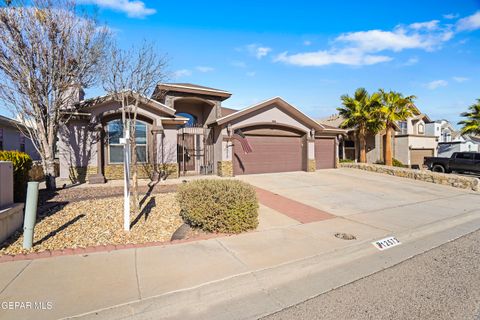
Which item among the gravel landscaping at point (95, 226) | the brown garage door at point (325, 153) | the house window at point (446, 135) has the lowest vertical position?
the gravel landscaping at point (95, 226)

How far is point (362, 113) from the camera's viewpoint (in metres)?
21.0

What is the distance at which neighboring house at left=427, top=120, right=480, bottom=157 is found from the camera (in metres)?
27.0

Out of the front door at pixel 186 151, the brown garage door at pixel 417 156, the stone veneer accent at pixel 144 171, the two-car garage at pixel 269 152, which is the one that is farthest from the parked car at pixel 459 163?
the stone veneer accent at pixel 144 171

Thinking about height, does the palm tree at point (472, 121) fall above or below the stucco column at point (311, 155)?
above

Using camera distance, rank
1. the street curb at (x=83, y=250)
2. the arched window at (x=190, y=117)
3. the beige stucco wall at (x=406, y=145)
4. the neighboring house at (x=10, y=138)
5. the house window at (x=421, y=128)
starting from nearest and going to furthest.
Result: the street curb at (x=83, y=250) → the neighboring house at (x=10, y=138) → the arched window at (x=190, y=117) → the beige stucco wall at (x=406, y=145) → the house window at (x=421, y=128)

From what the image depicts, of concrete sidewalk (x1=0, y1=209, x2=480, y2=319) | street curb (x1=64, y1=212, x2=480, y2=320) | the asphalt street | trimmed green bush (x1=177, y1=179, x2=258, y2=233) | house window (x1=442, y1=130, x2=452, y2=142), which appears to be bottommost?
the asphalt street

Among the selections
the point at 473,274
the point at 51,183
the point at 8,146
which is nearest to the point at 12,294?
the point at 473,274

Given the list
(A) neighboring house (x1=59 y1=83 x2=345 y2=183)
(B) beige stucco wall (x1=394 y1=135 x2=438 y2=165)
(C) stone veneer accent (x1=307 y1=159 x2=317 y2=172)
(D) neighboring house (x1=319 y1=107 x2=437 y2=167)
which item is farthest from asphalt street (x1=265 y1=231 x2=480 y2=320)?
(B) beige stucco wall (x1=394 y1=135 x2=438 y2=165)

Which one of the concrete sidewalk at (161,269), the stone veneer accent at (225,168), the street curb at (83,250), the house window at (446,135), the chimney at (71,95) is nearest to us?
the concrete sidewalk at (161,269)

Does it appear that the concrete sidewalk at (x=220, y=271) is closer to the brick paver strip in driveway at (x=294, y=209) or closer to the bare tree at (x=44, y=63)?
the brick paver strip in driveway at (x=294, y=209)

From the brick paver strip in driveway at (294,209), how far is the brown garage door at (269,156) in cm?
547

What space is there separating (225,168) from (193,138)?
2.90m

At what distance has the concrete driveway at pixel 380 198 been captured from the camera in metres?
7.24

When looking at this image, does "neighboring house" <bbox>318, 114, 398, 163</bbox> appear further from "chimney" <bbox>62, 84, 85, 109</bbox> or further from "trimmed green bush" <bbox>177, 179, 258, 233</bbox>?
"chimney" <bbox>62, 84, 85, 109</bbox>
